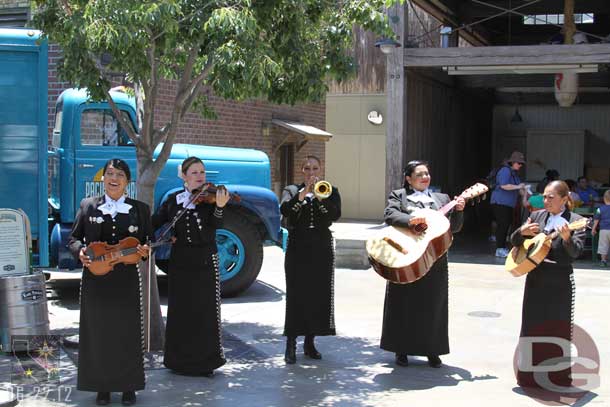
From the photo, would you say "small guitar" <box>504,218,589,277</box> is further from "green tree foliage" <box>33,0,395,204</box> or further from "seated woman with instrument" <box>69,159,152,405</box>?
"seated woman with instrument" <box>69,159,152,405</box>

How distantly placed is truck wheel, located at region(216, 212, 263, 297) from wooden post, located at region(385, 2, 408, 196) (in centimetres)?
418

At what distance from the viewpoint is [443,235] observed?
251 inches

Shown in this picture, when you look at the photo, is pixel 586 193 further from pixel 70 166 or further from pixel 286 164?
pixel 70 166

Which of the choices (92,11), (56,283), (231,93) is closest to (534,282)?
(231,93)

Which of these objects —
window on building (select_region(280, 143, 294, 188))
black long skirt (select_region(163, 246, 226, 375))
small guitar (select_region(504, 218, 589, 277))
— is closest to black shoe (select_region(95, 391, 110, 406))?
black long skirt (select_region(163, 246, 226, 375))

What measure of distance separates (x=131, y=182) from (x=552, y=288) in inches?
197

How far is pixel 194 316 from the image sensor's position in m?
6.43

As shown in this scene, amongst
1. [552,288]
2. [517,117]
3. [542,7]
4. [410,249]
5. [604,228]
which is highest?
[542,7]

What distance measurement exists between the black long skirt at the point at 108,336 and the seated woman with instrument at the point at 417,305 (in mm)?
2109

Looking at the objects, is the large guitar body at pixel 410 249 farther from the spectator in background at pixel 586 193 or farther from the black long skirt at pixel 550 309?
the spectator in background at pixel 586 193

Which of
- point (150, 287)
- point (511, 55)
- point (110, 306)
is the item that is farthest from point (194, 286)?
point (511, 55)

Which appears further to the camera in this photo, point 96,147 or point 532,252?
point 96,147

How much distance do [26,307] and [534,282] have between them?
13.6ft

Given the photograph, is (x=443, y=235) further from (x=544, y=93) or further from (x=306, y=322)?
(x=544, y=93)
